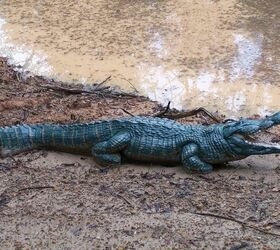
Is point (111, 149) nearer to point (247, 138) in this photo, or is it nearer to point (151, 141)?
point (151, 141)

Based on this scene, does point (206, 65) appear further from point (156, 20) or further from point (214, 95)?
point (156, 20)

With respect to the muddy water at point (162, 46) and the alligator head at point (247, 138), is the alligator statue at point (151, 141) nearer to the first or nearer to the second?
the alligator head at point (247, 138)

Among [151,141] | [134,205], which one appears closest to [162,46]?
[151,141]

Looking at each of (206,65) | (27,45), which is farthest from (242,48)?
(27,45)

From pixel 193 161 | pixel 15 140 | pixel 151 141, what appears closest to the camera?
pixel 193 161

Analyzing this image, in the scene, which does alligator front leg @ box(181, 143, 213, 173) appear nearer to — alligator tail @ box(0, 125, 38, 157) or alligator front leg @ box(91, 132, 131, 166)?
alligator front leg @ box(91, 132, 131, 166)

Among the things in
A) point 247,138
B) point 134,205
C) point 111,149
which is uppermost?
point 247,138

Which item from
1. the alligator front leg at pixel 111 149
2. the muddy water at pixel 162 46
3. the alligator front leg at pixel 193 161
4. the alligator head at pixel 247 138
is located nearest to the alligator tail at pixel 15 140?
the alligator front leg at pixel 111 149
